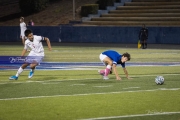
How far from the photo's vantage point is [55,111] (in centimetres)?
1261

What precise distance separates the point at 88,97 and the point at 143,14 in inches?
1526

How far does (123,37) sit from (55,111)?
3468 cm

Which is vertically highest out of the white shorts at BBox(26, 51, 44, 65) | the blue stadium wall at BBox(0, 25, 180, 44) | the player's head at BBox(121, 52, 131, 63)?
the player's head at BBox(121, 52, 131, 63)

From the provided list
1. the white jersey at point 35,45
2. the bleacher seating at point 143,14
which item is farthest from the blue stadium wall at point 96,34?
the white jersey at point 35,45

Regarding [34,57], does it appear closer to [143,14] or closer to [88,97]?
[88,97]

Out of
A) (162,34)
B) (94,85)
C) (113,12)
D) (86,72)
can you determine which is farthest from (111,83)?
(113,12)

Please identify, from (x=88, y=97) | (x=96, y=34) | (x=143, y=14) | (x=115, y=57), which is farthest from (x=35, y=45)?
(x=143, y=14)

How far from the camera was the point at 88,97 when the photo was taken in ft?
48.9

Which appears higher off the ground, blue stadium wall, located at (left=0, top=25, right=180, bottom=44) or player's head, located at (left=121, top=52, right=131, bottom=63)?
player's head, located at (left=121, top=52, right=131, bottom=63)

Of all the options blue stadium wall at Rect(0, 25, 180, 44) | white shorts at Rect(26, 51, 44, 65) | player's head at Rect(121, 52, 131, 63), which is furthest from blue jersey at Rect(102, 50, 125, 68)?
blue stadium wall at Rect(0, 25, 180, 44)

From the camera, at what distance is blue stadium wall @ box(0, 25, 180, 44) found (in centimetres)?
4534

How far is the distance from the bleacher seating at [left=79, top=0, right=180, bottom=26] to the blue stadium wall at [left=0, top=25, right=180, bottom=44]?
150 inches

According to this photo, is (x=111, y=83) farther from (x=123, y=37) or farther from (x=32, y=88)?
(x=123, y=37)

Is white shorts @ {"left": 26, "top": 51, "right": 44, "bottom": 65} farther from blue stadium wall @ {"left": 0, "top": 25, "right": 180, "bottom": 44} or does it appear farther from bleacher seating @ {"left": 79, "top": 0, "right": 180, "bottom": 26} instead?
bleacher seating @ {"left": 79, "top": 0, "right": 180, "bottom": 26}
